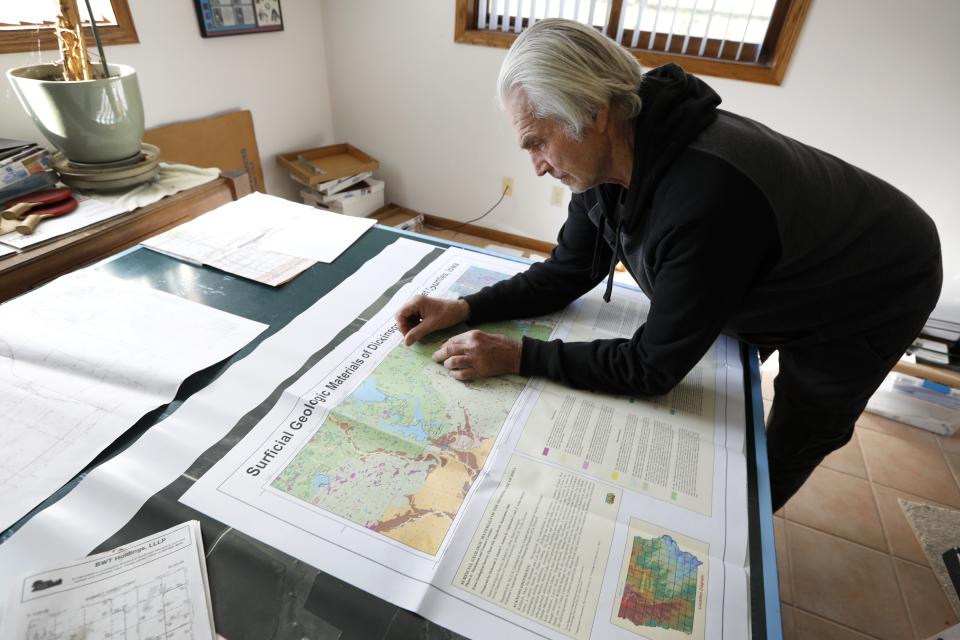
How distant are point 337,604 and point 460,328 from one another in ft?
1.76

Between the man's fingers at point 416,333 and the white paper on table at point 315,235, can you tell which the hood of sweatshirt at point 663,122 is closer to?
the man's fingers at point 416,333

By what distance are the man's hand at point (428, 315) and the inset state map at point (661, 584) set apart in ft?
1.55

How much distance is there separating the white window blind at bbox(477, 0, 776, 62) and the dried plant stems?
186 centimetres

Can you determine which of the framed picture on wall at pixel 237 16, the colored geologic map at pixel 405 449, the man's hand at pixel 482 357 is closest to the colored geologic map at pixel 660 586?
the colored geologic map at pixel 405 449

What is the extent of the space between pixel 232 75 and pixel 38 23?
78 centimetres

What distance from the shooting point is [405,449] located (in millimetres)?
712

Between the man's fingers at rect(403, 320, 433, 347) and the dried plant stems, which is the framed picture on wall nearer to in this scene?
the dried plant stems

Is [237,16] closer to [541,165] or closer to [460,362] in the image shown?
[541,165]

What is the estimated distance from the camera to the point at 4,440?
2.22ft

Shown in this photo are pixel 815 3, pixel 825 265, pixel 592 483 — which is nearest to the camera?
pixel 592 483

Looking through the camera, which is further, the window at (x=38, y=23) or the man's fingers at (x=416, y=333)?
the window at (x=38, y=23)

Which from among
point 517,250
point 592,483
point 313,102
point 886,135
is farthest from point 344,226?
point 886,135

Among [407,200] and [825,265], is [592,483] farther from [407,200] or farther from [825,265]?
[407,200]

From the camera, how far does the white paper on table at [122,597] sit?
497 millimetres
